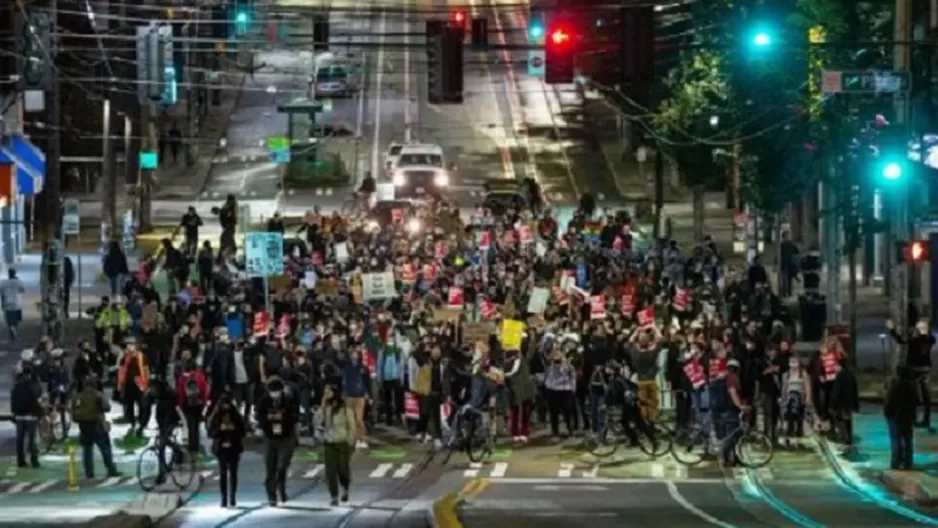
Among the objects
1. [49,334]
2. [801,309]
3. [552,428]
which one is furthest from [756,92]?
[49,334]

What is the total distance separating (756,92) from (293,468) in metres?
17.9

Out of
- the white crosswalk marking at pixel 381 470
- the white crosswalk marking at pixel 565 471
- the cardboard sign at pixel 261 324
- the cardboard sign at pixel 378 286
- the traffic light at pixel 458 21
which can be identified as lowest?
the white crosswalk marking at pixel 565 471

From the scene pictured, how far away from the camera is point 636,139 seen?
8325cm

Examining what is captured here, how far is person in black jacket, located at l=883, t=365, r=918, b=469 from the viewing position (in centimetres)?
3200

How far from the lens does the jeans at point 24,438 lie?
3362 cm

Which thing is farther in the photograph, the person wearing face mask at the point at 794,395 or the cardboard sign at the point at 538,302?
the cardboard sign at the point at 538,302

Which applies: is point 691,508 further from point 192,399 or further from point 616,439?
point 192,399

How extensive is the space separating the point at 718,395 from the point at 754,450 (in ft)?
3.16

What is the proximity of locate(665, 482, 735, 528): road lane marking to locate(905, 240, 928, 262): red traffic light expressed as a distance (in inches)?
347

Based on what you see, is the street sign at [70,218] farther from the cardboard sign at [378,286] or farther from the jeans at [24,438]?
the jeans at [24,438]

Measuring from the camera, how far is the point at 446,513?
2603 centimetres

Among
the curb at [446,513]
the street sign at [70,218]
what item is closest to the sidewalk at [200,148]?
the street sign at [70,218]

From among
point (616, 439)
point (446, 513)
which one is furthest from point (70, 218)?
point (446, 513)

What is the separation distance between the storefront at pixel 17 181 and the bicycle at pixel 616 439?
73.8 feet
